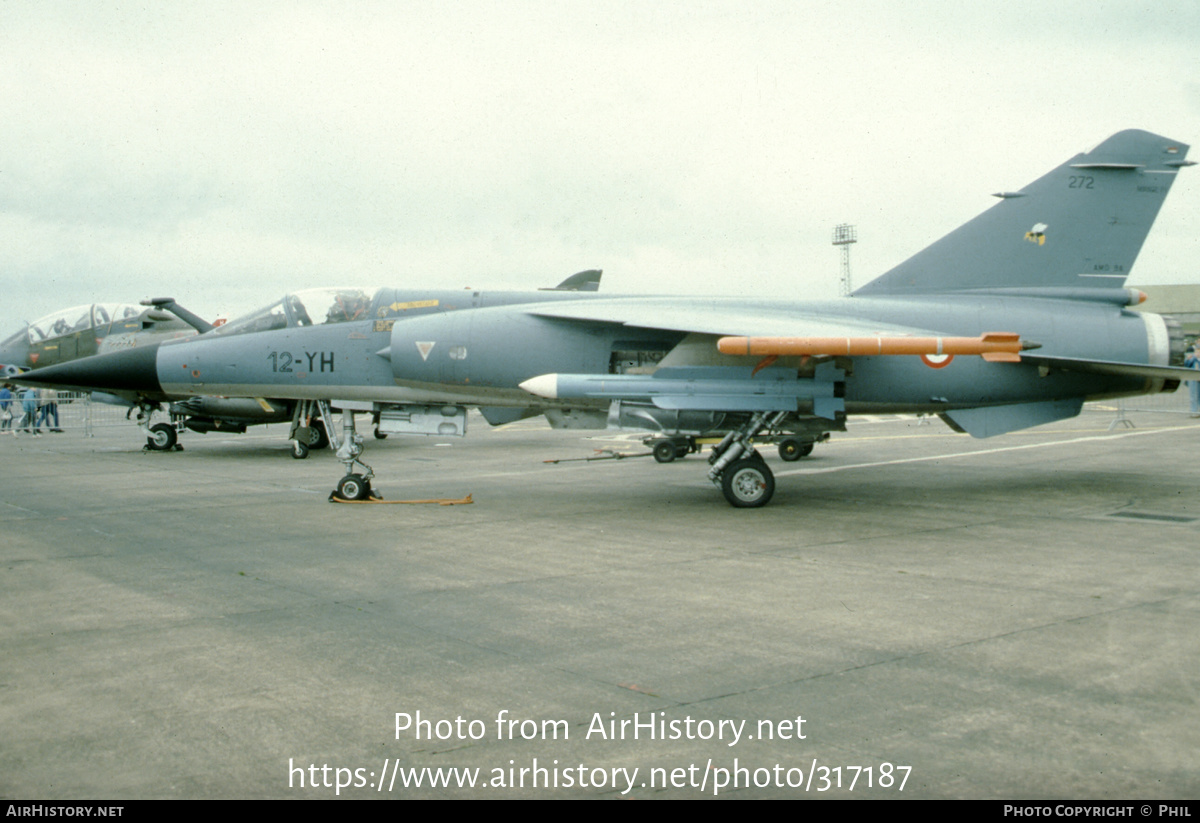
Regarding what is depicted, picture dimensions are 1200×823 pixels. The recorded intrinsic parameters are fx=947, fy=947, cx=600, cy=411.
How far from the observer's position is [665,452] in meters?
16.2

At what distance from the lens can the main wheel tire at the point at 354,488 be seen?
11562 millimetres

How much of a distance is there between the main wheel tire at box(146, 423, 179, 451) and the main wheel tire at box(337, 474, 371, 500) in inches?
407

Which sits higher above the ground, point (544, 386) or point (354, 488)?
point (544, 386)

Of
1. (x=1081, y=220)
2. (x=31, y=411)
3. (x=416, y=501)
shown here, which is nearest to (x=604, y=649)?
(x=416, y=501)

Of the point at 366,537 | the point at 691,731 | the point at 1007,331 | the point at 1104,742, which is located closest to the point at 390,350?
the point at 366,537

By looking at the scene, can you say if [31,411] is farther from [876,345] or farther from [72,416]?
[876,345]

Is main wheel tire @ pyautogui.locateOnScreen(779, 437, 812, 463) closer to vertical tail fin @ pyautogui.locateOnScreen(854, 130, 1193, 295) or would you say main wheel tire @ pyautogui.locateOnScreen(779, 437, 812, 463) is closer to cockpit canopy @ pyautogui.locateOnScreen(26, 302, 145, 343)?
vertical tail fin @ pyautogui.locateOnScreen(854, 130, 1193, 295)

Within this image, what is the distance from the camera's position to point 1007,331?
1167 cm

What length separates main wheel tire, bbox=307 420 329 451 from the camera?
18734mm

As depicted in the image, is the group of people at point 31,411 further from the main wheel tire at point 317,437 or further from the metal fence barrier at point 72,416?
the main wheel tire at point 317,437

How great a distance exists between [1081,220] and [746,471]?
5557mm

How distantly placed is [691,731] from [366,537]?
5744 millimetres

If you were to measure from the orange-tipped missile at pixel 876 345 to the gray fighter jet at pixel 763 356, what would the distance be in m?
1.07

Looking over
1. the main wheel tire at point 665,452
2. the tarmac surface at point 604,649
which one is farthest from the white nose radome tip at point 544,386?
the main wheel tire at point 665,452
